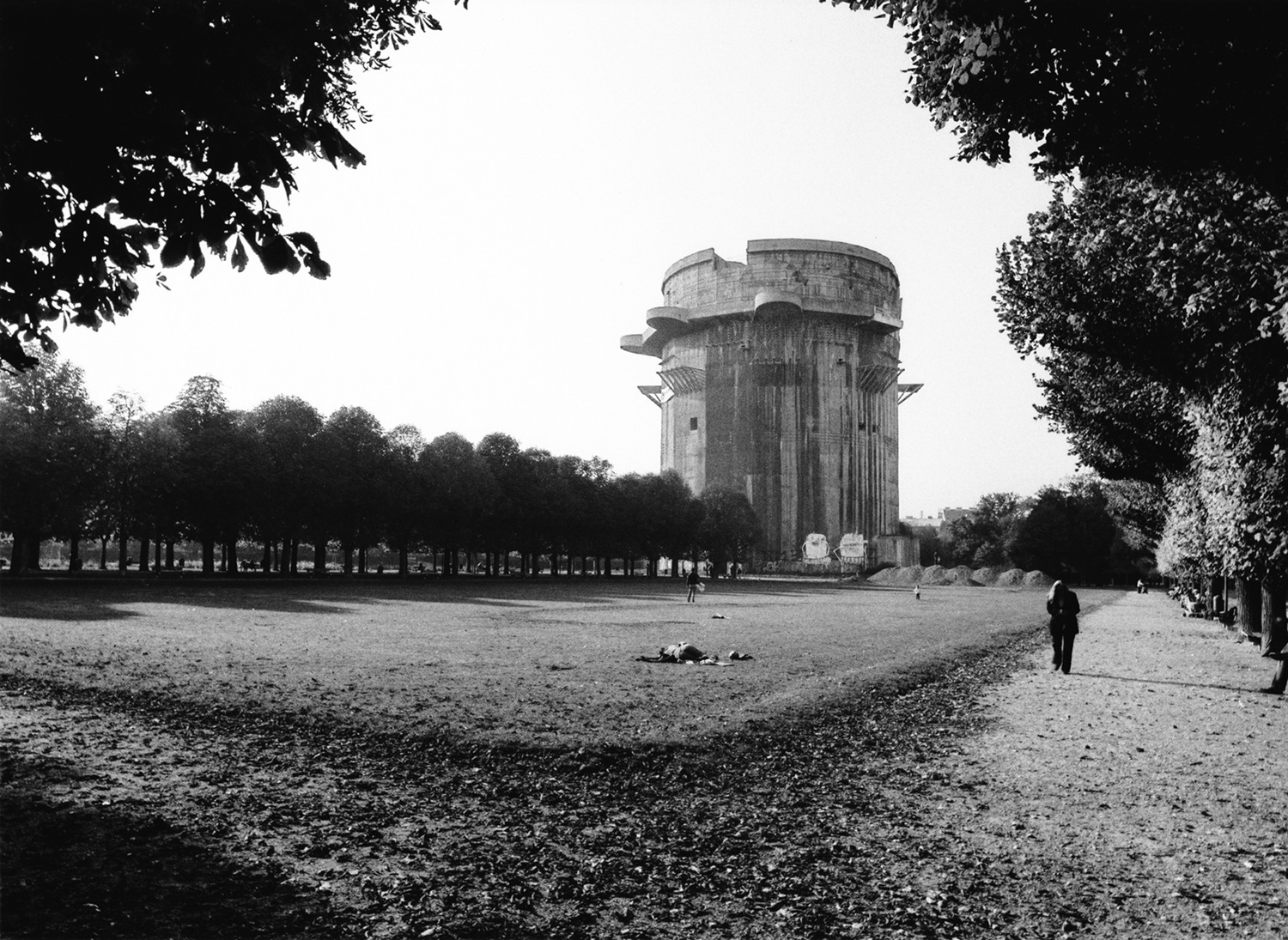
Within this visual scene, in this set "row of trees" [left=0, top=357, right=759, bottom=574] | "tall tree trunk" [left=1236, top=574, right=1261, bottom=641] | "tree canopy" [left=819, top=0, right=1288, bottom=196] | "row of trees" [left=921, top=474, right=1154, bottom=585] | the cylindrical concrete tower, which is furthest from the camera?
the cylindrical concrete tower

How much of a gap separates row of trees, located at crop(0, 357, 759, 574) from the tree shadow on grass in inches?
1651

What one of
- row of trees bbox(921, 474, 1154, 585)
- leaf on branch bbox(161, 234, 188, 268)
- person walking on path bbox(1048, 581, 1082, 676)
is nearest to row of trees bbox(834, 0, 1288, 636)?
person walking on path bbox(1048, 581, 1082, 676)

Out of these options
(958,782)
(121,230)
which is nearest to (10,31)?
(121,230)

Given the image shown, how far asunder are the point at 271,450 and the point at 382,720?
167ft

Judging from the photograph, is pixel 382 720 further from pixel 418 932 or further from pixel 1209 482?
pixel 1209 482

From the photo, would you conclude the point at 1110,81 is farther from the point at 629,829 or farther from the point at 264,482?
the point at 264,482

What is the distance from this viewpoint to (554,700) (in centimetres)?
1469

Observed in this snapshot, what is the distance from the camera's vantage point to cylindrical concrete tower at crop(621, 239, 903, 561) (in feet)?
445

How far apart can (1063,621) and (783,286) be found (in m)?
121

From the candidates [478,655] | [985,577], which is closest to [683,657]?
[478,655]

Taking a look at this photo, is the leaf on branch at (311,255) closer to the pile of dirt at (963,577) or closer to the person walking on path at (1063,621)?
the person walking on path at (1063,621)

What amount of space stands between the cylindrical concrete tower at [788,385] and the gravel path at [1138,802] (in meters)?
117

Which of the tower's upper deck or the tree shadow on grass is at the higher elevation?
the tower's upper deck

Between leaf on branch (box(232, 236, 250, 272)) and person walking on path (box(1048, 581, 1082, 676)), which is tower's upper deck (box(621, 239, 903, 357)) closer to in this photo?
person walking on path (box(1048, 581, 1082, 676))
